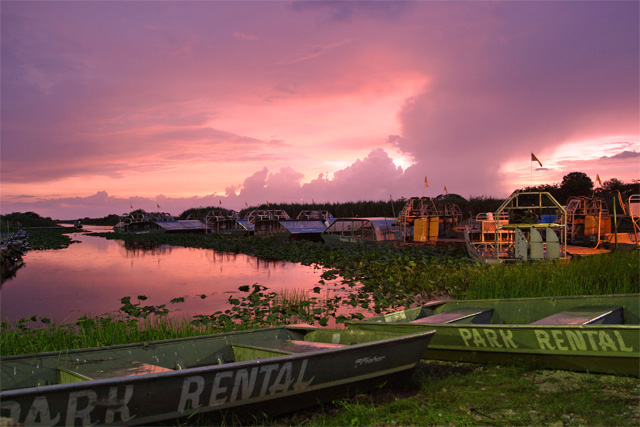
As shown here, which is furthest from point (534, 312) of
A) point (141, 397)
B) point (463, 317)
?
point (141, 397)

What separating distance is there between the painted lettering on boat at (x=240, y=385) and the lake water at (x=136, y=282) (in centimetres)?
705

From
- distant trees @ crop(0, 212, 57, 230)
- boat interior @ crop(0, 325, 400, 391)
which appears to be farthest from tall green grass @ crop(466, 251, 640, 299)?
distant trees @ crop(0, 212, 57, 230)

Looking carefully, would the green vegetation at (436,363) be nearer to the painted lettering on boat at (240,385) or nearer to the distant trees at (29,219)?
the painted lettering on boat at (240,385)

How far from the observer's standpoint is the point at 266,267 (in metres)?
20.5

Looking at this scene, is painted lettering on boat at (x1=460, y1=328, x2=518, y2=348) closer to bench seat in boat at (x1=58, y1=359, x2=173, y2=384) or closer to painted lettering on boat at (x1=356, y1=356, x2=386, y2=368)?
painted lettering on boat at (x1=356, y1=356, x2=386, y2=368)

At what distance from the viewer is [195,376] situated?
13.0 ft

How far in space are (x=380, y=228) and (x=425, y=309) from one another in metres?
18.2

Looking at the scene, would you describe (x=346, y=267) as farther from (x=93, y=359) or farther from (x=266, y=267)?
(x=93, y=359)

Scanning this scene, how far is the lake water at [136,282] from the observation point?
Answer: 13.0 metres

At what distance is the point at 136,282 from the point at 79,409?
1526 cm

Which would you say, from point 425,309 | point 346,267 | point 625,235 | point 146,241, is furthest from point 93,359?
point 146,241

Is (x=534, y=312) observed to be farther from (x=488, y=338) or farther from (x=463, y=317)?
(x=488, y=338)

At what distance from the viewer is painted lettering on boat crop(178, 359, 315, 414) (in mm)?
4004

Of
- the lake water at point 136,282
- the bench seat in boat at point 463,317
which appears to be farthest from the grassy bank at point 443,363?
the lake water at point 136,282
